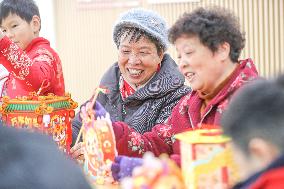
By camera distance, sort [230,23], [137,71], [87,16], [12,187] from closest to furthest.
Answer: [12,187]
[230,23]
[137,71]
[87,16]

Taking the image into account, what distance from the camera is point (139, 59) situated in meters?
2.03

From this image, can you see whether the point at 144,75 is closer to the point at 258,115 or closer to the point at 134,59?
the point at 134,59

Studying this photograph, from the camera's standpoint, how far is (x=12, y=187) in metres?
0.66

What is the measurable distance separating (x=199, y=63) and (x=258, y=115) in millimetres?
627

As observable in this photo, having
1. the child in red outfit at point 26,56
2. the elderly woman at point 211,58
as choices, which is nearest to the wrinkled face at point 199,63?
the elderly woman at point 211,58

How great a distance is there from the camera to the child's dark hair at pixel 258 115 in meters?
0.89

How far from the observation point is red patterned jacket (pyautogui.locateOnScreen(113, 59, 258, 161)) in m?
1.50

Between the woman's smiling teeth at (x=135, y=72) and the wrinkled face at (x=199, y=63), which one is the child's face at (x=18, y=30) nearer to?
the woman's smiling teeth at (x=135, y=72)

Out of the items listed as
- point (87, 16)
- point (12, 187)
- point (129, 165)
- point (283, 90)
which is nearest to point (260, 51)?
point (87, 16)

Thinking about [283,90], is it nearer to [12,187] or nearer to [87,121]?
[12,187]

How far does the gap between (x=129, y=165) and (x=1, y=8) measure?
4.21ft

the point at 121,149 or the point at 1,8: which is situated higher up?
the point at 1,8

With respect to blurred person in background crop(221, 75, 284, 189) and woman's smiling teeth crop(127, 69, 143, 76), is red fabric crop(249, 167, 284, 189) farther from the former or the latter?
woman's smiling teeth crop(127, 69, 143, 76)

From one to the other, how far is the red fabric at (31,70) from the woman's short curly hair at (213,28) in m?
0.70
